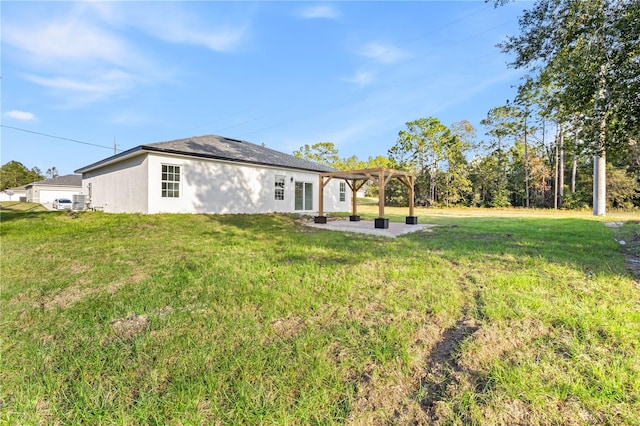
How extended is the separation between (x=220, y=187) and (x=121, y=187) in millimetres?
4722

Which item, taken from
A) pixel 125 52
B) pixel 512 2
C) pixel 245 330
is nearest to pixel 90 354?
pixel 245 330

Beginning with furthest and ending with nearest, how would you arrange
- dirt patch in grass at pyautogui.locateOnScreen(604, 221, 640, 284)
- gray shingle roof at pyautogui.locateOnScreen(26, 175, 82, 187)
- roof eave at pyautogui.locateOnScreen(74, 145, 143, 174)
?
gray shingle roof at pyautogui.locateOnScreen(26, 175, 82, 187) < roof eave at pyautogui.locateOnScreen(74, 145, 143, 174) < dirt patch in grass at pyautogui.locateOnScreen(604, 221, 640, 284)

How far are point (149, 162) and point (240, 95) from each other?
1404 centimetres

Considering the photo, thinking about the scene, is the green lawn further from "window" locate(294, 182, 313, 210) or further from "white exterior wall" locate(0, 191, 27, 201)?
"white exterior wall" locate(0, 191, 27, 201)

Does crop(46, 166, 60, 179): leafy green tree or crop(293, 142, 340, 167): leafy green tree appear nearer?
crop(293, 142, 340, 167): leafy green tree

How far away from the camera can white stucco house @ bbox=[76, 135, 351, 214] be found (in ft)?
37.7

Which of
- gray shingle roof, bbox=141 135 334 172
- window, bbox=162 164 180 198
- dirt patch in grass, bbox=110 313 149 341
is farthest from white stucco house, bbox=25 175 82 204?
dirt patch in grass, bbox=110 313 149 341

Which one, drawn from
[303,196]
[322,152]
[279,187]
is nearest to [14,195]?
[322,152]

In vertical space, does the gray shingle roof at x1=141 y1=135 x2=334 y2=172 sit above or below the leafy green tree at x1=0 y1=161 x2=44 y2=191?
below

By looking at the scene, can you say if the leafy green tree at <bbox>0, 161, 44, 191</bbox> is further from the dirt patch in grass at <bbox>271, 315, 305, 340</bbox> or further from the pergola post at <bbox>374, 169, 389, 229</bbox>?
the dirt patch in grass at <bbox>271, 315, 305, 340</bbox>

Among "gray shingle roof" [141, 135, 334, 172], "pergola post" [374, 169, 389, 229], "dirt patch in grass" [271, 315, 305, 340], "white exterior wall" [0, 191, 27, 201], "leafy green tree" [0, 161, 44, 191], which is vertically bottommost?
"dirt patch in grass" [271, 315, 305, 340]

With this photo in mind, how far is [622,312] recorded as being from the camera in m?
2.58

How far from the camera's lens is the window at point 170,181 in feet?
38.1

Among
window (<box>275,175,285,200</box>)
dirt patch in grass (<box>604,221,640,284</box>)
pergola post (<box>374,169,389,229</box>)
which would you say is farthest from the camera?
window (<box>275,175,285,200</box>)
